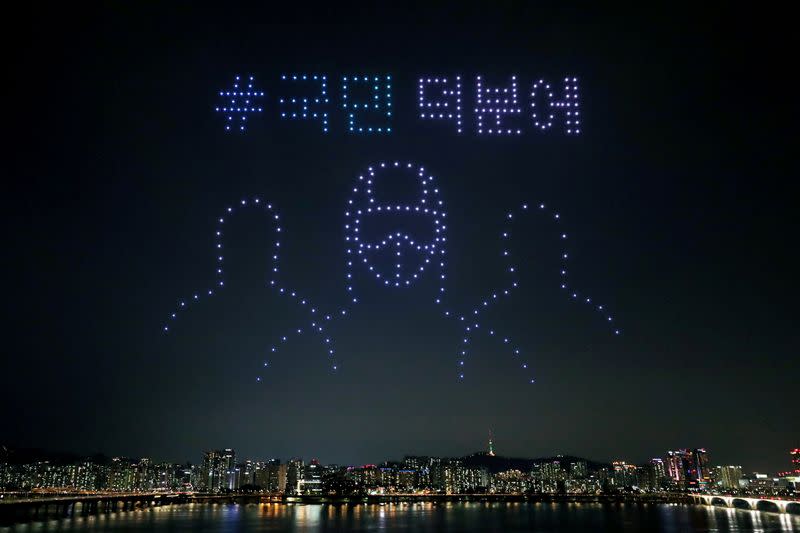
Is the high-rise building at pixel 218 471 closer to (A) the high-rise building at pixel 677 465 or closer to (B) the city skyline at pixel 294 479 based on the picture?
(B) the city skyline at pixel 294 479

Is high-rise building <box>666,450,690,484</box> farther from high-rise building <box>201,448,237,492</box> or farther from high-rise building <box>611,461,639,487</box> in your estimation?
high-rise building <box>201,448,237,492</box>

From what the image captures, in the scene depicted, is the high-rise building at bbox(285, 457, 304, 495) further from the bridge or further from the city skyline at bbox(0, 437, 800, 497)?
the bridge

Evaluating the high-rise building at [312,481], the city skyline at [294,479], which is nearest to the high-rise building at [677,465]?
the city skyline at [294,479]

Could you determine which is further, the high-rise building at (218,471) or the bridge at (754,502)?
the high-rise building at (218,471)

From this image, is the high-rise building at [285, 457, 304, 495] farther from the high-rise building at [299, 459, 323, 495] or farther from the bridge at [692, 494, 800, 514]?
the bridge at [692, 494, 800, 514]

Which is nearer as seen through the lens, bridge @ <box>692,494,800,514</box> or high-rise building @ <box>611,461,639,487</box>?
bridge @ <box>692,494,800,514</box>

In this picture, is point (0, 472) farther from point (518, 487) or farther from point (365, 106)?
point (365, 106)

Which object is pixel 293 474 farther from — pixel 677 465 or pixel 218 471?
pixel 677 465

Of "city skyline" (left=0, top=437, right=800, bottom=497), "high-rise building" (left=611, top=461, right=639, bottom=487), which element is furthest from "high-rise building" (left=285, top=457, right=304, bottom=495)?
"high-rise building" (left=611, top=461, right=639, bottom=487)

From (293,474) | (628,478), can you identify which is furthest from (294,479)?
(628,478)
